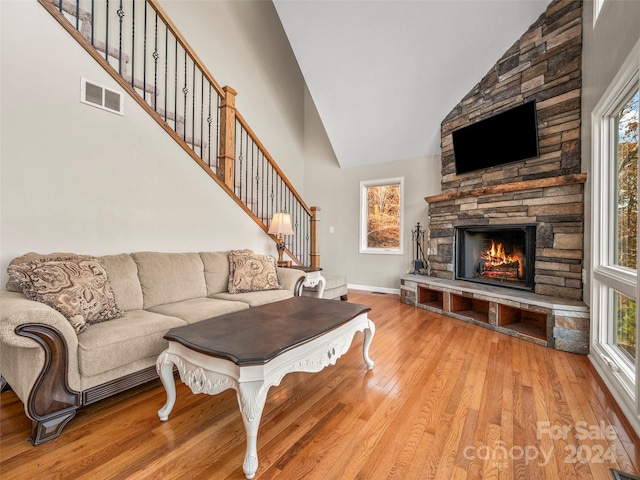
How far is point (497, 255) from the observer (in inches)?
153

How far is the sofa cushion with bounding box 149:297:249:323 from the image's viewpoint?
7.40 ft

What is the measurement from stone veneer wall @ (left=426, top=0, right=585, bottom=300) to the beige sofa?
2.98 m

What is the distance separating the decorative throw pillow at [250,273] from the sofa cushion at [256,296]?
74mm

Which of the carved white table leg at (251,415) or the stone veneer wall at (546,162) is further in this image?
the stone veneer wall at (546,162)

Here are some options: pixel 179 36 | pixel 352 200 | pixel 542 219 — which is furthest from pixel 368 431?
pixel 352 200

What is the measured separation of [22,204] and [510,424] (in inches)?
133

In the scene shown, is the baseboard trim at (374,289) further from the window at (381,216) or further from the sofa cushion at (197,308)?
the sofa cushion at (197,308)

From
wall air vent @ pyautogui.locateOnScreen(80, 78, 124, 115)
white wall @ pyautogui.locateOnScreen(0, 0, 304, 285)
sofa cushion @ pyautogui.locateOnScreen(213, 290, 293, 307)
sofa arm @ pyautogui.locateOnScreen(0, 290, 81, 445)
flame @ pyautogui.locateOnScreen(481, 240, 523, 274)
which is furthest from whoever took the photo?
flame @ pyautogui.locateOnScreen(481, 240, 523, 274)

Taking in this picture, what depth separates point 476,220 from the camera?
12.7 feet

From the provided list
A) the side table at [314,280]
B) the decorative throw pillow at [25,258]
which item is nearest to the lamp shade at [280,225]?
the side table at [314,280]

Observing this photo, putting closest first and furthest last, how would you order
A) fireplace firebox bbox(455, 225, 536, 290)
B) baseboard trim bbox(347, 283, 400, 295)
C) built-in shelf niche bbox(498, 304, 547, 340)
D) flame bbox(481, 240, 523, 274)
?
built-in shelf niche bbox(498, 304, 547, 340) < fireplace firebox bbox(455, 225, 536, 290) < flame bbox(481, 240, 523, 274) < baseboard trim bbox(347, 283, 400, 295)

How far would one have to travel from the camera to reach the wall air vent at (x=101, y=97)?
2430 mm

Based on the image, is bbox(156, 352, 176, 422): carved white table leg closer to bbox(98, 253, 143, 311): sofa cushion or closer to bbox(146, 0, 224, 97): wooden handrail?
bbox(98, 253, 143, 311): sofa cushion

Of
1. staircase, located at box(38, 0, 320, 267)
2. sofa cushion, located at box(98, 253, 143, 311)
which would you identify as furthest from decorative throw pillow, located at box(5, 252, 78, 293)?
staircase, located at box(38, 0, 320, 267)
